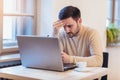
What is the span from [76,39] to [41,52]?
51 cm

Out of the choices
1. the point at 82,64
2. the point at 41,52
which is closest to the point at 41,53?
the point at 41,52

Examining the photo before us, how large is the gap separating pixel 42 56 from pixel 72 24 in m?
0.46

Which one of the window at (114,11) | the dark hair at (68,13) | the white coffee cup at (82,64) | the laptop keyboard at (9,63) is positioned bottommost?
the laptop keyboard at (9,63)

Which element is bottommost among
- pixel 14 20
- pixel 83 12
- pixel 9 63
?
pixel 9 63

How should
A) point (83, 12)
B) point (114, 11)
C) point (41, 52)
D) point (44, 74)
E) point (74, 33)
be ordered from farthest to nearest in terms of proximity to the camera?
point (114, 11), point (83, 12), point (74, 33), point (41, 52), point (44, 74)

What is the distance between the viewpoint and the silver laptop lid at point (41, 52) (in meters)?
2.21

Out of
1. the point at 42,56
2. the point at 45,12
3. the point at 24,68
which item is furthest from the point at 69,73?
the point at 45,12

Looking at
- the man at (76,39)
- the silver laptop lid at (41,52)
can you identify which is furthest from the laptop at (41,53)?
the man at (76,39)

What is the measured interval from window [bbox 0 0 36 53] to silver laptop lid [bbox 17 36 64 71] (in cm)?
67

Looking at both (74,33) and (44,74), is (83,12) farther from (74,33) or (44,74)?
(44,74)

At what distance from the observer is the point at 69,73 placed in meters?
2.20

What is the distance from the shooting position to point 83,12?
3717 millimetres

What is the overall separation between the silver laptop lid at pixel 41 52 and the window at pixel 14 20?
674mm

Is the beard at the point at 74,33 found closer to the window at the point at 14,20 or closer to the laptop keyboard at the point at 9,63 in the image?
the laptop keyboard at the point at 9,63
